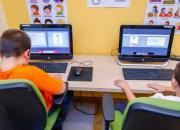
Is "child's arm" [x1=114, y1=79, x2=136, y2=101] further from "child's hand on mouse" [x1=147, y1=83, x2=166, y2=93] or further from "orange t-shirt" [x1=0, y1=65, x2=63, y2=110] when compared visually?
"orange t-shirt" [x1=0, y1=65, x2=63, y2=110]

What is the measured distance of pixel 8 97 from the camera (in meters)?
0.93

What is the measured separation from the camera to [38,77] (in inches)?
43.9

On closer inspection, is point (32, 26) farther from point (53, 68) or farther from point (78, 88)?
point (78, 88)

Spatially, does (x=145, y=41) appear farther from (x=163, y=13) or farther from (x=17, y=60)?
(x=17, y=60)

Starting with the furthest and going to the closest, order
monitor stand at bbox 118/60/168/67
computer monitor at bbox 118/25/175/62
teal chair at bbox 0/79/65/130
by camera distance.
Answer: monitor stand at bbox 118/60/168/67, computer monitor at bbox 118/25/175/62, teal chair at bbox 0/79/65/130

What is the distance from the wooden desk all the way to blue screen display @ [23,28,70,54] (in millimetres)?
188

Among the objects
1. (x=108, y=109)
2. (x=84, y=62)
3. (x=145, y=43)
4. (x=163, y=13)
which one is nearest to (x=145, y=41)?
(x=145, y=43)

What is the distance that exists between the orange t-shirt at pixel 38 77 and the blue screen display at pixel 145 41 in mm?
727

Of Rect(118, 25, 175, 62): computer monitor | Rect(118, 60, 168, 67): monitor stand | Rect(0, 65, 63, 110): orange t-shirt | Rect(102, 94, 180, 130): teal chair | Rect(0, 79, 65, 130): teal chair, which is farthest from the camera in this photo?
Rect(118, 60, 168, 67): monitor stand

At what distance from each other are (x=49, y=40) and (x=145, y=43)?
0.83 metres

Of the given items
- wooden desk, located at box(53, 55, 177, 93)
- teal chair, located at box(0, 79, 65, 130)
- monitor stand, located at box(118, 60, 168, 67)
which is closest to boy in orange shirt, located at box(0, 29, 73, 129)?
teal chair, located at box(0, 79, 65, 130)

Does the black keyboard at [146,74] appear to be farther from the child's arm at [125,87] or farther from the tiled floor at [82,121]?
the tiled floor at [82,121]

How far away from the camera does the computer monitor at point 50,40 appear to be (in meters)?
1.66

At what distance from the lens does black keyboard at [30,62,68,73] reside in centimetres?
161
